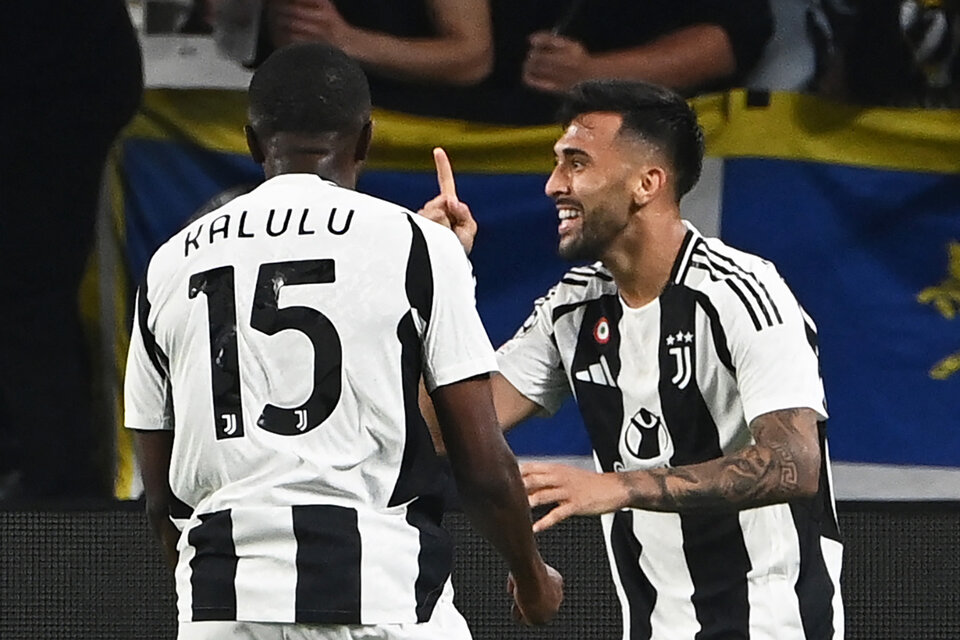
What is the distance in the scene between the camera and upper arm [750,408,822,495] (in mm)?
3035

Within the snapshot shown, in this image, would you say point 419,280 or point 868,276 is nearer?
point 419,280

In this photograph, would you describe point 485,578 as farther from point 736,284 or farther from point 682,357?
point 736,284

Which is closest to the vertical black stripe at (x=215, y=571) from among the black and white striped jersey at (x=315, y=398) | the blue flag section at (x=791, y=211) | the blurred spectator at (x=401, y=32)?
the black and white striped jersey at (x=315, y=398)

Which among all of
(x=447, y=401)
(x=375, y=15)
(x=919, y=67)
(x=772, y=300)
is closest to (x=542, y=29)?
(x=375, y=15)

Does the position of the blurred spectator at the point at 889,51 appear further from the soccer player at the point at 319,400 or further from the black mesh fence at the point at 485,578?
the soccer player at the point at 319,400

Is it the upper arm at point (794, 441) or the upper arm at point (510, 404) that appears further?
the upper arm at point (510, 404)

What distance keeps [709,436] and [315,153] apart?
1014mm

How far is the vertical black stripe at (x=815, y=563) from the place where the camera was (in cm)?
326

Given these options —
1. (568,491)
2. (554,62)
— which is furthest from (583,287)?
(554,62)

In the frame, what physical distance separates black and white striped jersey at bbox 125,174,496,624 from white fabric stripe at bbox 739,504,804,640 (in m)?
0.82

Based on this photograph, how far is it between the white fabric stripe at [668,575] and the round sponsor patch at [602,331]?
341 mm

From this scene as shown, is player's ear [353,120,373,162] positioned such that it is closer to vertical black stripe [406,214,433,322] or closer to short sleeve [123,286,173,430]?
vertical black stripe [406,214,433,322]

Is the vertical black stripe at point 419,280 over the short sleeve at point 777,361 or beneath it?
over

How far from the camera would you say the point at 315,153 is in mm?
2703
